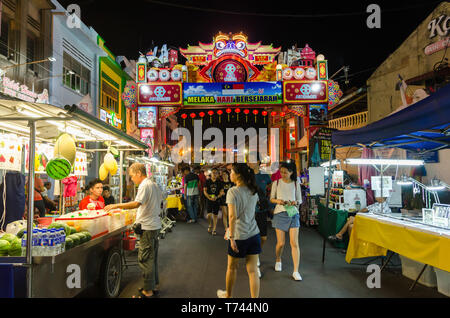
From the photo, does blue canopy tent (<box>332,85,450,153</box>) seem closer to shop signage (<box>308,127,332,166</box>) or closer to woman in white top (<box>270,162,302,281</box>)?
woman in white top (<box>270,162,302,281</box>)

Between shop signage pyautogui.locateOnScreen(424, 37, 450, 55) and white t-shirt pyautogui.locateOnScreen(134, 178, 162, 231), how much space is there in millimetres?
9489

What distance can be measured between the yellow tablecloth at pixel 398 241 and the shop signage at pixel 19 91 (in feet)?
28.8

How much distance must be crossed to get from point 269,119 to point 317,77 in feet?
37.9

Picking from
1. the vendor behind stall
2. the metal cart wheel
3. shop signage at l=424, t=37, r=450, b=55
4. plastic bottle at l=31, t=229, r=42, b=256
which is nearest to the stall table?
the metal cart wheel

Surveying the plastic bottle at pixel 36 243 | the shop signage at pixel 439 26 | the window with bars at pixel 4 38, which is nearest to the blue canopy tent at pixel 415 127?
the plastic bottle at pixel 36 243

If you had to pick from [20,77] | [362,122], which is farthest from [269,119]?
[20,77]

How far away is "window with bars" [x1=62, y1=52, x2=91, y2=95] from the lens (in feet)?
38.9

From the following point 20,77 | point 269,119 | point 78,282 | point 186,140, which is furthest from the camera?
point 186,140

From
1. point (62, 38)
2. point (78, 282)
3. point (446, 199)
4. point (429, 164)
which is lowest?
point (78, 282)

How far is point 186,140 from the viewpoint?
30.7 meters

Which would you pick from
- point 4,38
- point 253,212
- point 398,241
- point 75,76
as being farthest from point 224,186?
point 75,76

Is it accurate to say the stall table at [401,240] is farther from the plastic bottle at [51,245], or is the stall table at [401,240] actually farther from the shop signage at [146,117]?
the shop signage at [146,117]
